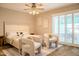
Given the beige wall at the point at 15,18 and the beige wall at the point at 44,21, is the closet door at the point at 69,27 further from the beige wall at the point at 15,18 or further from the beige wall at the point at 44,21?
the beige wall at the point at 15,18

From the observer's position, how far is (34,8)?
1831 millimetres

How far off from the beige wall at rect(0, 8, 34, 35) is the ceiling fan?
0.10 meters

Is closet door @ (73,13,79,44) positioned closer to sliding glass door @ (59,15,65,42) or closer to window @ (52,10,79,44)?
window @ (52,10,79,44)

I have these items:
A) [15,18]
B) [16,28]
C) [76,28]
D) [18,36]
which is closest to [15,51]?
[18,36]

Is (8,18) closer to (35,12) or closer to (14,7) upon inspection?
(14,7)

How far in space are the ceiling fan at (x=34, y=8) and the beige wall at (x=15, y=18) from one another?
0.10 m

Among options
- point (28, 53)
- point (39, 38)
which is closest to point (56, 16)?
point (39, 38)

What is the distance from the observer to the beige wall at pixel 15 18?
1870 millimetres

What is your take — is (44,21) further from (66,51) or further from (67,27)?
(66,51)

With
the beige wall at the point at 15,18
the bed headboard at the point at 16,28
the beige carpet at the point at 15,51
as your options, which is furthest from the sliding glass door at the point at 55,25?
the bed headboard at the point at 16,28

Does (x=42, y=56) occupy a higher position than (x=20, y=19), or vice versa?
(x=20, y=19)

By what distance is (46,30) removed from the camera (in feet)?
6.39

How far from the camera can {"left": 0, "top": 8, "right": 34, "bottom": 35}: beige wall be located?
187 cm

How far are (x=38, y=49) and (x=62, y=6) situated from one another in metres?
0.96
